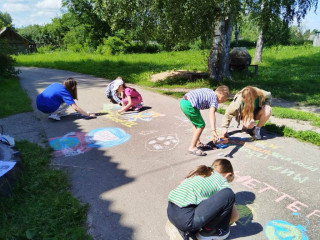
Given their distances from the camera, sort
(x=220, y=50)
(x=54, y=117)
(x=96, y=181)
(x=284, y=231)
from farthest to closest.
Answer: (x=220, y=50)
(x=54, y=117)
(x=96, y=181)
(x=284, y=231)

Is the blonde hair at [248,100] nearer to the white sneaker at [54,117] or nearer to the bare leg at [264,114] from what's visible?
the bare leg at [264,114]

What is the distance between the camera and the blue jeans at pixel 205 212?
7.32 ft

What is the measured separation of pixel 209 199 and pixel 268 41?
26.1 ft

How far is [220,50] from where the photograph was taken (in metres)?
10.1

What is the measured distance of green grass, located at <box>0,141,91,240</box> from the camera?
2.49 meters

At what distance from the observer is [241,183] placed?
344 cm

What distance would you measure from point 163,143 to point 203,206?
2553 mm

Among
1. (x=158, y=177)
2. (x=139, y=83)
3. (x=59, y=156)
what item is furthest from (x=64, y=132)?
(x=139, y=83)

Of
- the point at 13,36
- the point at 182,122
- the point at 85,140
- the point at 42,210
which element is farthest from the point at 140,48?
the point at 42,210

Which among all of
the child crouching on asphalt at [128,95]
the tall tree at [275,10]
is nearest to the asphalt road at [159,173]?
the child crouching on asphalt at [128,95]

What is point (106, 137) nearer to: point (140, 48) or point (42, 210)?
point (42, 210)

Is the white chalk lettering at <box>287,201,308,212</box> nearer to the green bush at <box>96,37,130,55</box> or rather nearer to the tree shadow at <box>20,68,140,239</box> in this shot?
the tree shadow at <box>20,68,140,239</box>

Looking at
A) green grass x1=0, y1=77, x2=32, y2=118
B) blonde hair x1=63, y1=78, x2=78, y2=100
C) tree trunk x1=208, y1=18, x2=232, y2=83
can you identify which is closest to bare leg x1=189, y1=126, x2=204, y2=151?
blonde hair x1=63, y1=78, x2=78, y2=100

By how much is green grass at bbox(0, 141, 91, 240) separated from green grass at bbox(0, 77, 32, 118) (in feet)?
12.3
